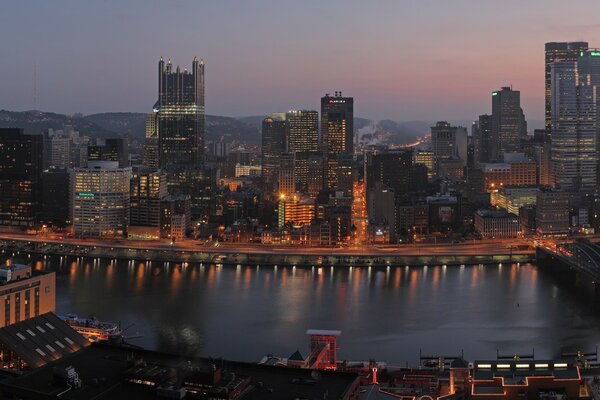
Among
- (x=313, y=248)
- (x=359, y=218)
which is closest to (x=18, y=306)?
(x=313, y=248)

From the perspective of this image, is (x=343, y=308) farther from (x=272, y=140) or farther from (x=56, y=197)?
(x=272, y=140)

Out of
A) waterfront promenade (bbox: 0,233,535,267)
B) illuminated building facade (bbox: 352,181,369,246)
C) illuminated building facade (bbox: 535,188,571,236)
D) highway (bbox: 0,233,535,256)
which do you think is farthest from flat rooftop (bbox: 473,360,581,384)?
illuminated building facade (bbox: 535,188,571,236)

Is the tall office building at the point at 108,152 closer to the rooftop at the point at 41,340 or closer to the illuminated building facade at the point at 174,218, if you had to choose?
the illuminated building facade at the point at 174,218

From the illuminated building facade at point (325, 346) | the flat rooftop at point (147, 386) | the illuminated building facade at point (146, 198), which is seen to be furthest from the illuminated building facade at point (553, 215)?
the flat rooftop at point (147, 386)

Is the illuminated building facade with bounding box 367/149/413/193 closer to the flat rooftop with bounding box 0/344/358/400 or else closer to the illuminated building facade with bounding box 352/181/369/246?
the illuminated building facade with bounding box 352/181/369/246

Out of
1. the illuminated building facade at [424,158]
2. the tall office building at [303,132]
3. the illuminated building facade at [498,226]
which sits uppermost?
→ the tall office building at [303,132]

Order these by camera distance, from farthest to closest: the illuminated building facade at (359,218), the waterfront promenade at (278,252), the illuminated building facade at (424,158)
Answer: the illuminated building facade at (424,158)
the illuminated building facade at (359,218)
the waterfront promenade at (278,252)
